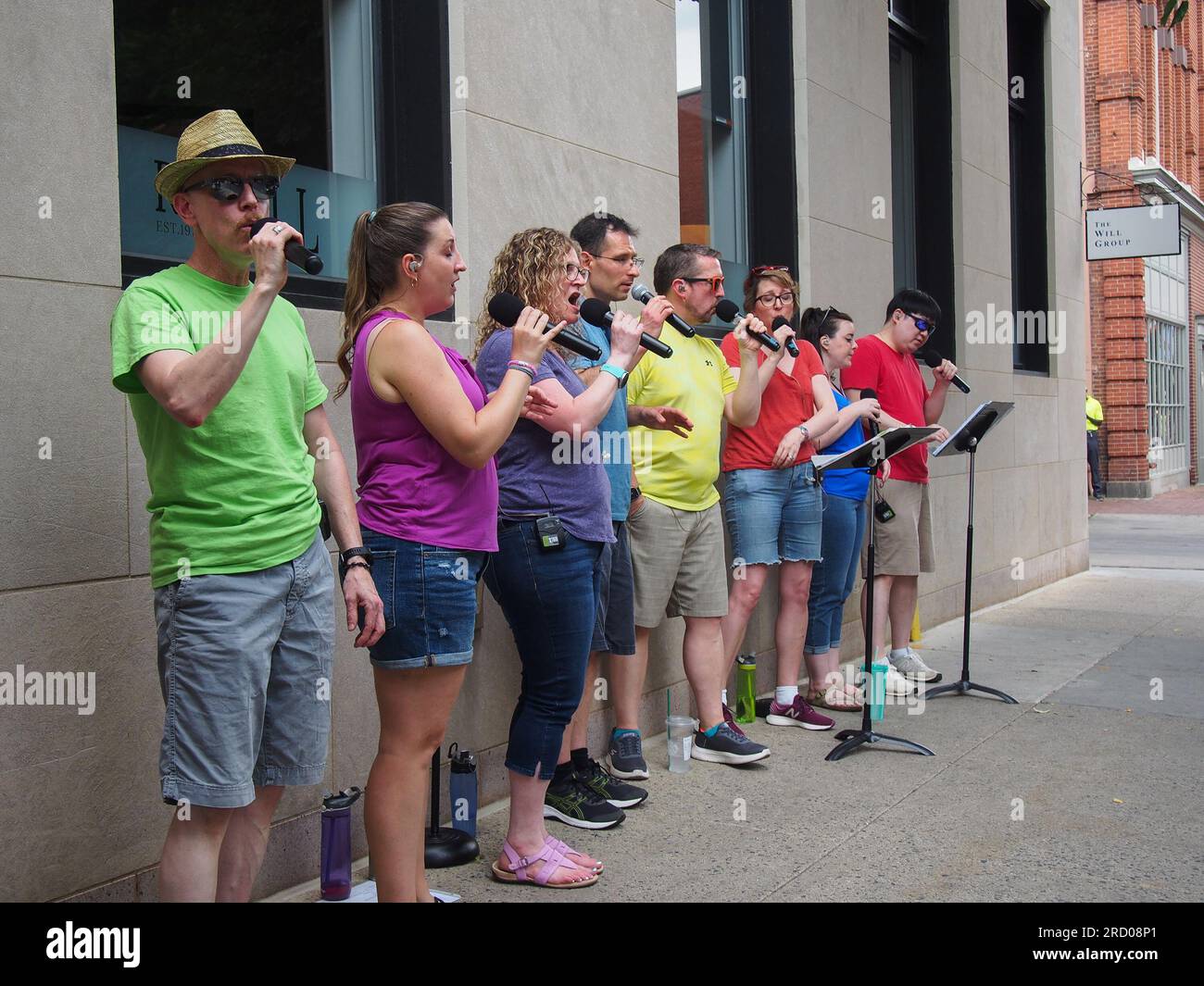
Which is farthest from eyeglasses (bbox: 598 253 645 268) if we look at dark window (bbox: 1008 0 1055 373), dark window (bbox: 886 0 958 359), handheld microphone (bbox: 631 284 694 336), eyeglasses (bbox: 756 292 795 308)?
dark window (bbox: 1008 0 1055 373)

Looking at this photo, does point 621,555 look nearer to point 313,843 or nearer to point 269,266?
point 313,843

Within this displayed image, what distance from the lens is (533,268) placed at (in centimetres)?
378

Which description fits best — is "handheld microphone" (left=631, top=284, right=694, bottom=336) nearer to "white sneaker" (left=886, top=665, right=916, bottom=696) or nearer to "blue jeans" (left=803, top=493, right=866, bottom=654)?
"blue jeans" (left=803, top=493, right=866, bottom=654)

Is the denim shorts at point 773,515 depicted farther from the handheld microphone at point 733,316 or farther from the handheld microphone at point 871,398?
the handheld microphone at point 733,316

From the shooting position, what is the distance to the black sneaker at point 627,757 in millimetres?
4961

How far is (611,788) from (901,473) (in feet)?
9.86

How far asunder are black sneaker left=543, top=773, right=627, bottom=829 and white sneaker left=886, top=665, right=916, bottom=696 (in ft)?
8.35

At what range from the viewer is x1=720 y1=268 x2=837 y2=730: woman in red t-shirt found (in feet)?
18.7

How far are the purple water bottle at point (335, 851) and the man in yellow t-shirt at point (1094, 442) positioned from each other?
19.2m

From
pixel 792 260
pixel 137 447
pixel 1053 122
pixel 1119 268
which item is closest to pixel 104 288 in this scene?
pixel 137 447

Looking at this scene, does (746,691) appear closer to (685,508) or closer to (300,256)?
(685,508)

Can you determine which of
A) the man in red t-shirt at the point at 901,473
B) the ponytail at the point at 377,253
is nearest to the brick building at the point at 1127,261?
the man in red t-shirt at the point at 901,473

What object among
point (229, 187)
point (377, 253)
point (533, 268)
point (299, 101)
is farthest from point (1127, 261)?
point (229, 187)

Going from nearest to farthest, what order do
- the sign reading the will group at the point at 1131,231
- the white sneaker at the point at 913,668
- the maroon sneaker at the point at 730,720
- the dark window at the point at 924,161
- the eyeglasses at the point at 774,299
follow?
the maroon sneaker at the point at 730,720, the eyeglasses at the point at 774,299, the white sneaker at the point at 913,668, the dark window at the point at 924,161, the sign reading the will group at the point at 1131,231
